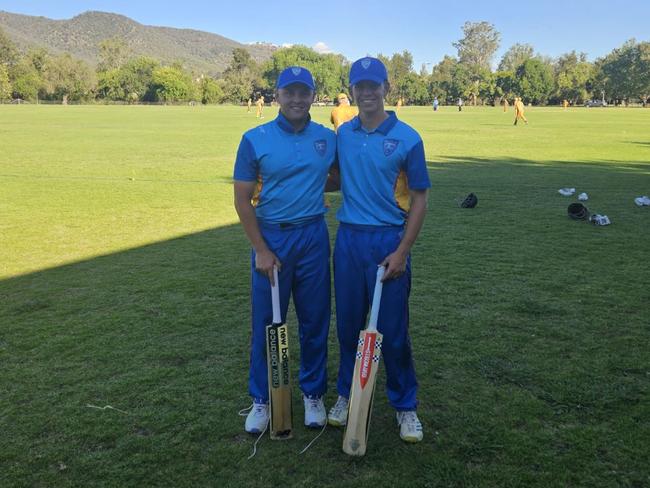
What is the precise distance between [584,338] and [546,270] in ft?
6.68

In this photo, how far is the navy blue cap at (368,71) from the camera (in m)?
3.21

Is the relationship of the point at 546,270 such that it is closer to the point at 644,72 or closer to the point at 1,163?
the point at 1,163

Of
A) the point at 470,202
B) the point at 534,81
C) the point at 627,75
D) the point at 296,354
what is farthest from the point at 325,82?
the point at 296,354

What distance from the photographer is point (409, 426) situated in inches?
137

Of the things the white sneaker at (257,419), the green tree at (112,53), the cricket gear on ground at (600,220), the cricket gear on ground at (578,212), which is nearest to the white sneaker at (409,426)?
the white sneaker at (257,419)

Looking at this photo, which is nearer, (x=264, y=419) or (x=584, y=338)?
(x=264, y=419)

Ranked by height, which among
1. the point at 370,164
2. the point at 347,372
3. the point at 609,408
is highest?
the point at 370,164

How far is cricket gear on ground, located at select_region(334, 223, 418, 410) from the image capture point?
3.34 meters

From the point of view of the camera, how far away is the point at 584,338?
4848mm

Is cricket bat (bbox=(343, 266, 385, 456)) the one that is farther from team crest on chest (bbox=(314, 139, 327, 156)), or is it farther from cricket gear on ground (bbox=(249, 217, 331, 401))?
team crest on chest (bbox=(314, 139, 327, 156))

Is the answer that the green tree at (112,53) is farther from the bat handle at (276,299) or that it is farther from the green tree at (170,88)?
the bat handle at (276,299)

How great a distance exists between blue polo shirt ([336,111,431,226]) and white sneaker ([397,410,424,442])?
46.3 inches

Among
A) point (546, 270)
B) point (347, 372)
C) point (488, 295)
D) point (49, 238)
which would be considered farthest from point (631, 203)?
point (49, 238)

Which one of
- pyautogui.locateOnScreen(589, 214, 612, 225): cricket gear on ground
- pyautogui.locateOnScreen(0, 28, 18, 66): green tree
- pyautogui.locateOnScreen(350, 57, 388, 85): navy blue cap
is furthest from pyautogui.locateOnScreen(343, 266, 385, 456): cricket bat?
pyautogui.locateOnScreen(0, 28, 18, 66): green tree
